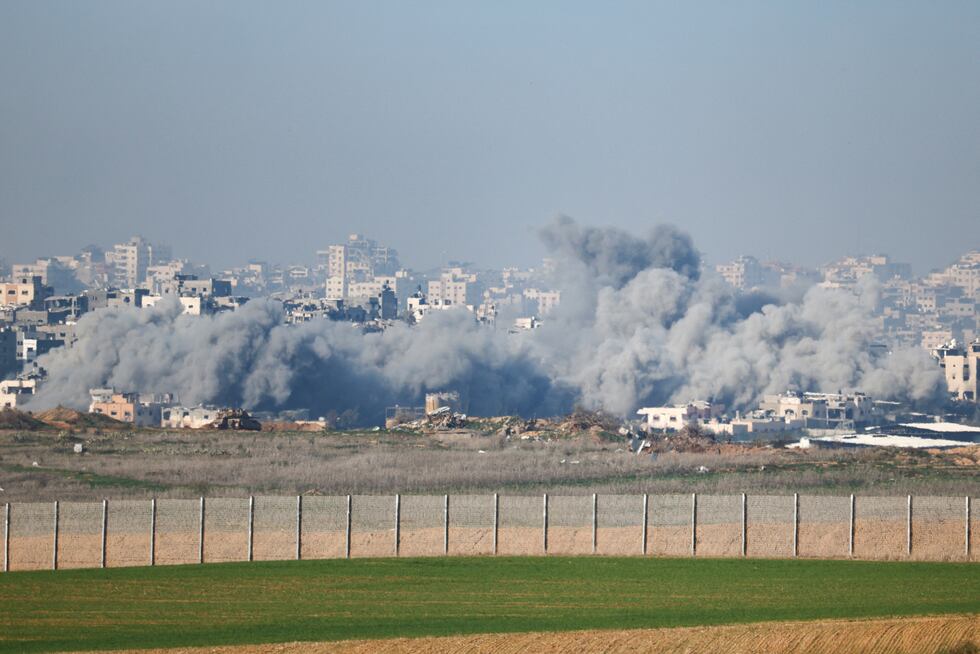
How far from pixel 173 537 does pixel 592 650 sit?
64.1ft

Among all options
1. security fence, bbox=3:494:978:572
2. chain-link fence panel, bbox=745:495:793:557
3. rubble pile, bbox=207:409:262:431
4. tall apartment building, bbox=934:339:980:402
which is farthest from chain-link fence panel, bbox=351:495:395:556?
tall apartment building, bbox=934:339:980:402

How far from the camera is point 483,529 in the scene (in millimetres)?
44812

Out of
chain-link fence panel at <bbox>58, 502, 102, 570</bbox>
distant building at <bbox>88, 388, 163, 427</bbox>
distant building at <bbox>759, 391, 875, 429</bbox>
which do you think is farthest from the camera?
distant building at <bbox>759, 391, 875, 429</bbox>

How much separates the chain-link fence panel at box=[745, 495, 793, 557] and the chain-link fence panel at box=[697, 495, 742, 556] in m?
0.32

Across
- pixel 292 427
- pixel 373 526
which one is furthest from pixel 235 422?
pixel 373 526

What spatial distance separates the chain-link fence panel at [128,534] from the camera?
39.4 m

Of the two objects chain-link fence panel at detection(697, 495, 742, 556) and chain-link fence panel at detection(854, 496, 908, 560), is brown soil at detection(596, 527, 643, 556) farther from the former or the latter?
chain-link fence panel at detection(854, 496, 908, 560)

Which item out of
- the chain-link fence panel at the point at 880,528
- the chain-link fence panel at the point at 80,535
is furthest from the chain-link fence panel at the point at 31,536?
the chain-link fence panel at the point at 880,528

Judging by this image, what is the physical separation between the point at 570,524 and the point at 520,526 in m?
1.35

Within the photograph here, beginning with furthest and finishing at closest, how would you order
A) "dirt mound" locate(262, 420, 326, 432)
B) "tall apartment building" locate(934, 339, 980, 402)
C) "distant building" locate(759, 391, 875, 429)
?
"tall apartment building" locate(934, 339, 980, 402) < "distant building" locate(759, 391, 875, 429) < "dirt mound" locate(262, 420, 326, 432)

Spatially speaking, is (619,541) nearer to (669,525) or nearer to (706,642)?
(669,525)

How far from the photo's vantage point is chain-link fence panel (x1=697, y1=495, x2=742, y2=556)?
4109 centimetres

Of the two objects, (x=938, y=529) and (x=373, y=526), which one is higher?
(x=938, y=529)

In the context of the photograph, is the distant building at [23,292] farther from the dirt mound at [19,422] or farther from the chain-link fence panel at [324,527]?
the chain-link fence panel at [324,527]
